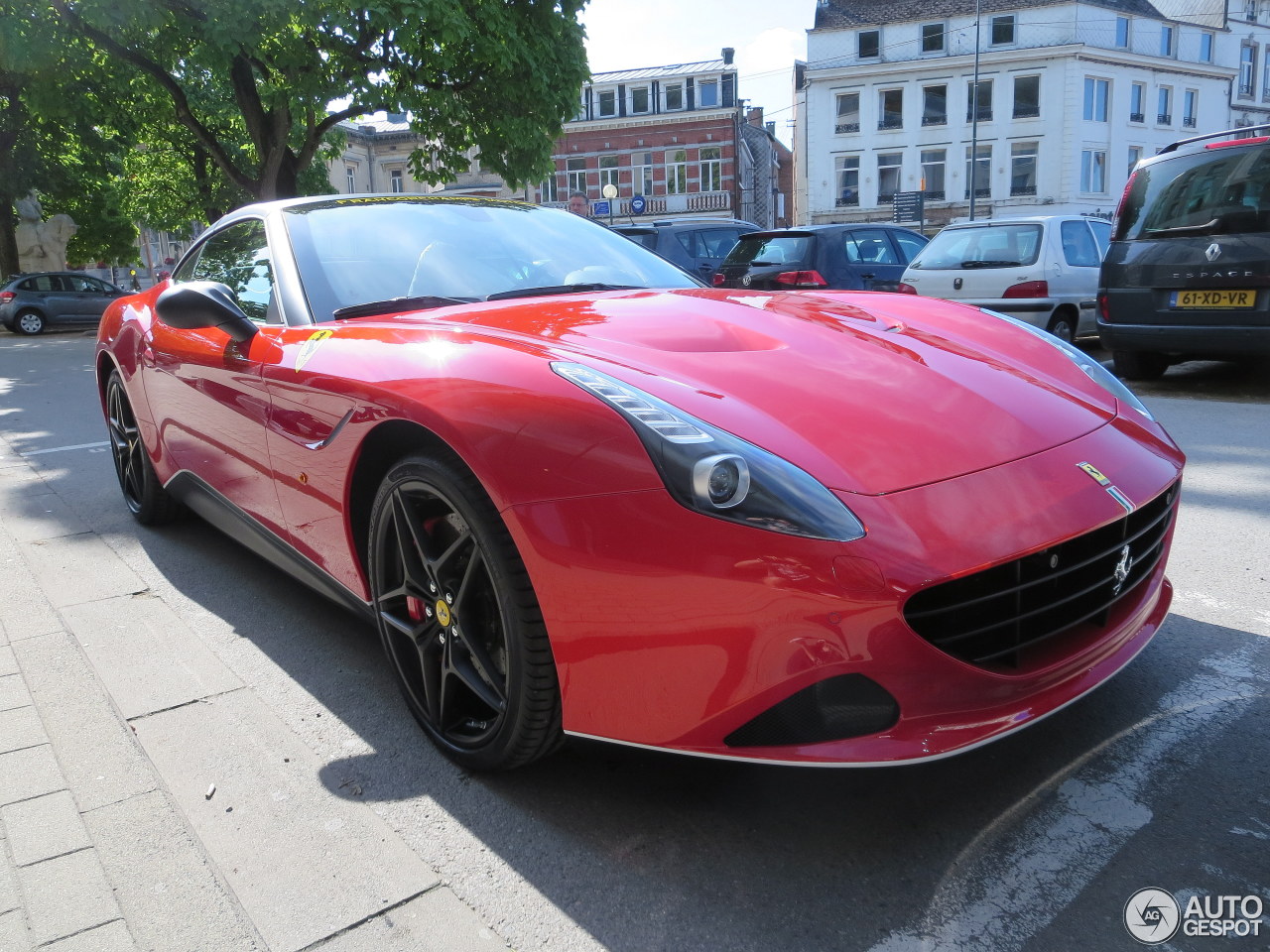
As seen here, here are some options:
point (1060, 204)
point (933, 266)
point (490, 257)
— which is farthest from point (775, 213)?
point (490, 257)

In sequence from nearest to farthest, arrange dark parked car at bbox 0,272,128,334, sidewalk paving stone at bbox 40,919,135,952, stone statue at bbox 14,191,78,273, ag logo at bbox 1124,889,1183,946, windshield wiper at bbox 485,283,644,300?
ag logo at bbox 1124,889,1183,946 → sidewalk paving stone at bbox 40,919,135,952 → windshield wiper at bbox 485,283,644,300 → dark parked car at bbox 0,272,128,334 → stone statue at bbox 14,191,78,273

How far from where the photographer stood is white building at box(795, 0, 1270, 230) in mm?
42781

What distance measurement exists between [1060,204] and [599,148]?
862 inches

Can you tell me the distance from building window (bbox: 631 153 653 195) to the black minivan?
43808mm

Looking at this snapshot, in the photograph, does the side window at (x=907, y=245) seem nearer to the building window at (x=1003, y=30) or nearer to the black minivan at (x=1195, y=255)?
the black minivan at (x=1195, y=255)

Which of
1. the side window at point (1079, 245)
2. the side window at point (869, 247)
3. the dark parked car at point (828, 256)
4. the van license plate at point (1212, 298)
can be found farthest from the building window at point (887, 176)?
the van license plate at point (1212, 298)

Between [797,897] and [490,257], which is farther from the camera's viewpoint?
[490,257]

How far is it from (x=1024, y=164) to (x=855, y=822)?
47071mm

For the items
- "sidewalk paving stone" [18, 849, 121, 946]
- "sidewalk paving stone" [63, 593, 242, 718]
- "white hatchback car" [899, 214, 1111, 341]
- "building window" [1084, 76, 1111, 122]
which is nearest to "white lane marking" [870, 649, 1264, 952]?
"sidewalk paving stone" [18, 849, 121, 946]

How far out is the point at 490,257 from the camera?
3.04 metres

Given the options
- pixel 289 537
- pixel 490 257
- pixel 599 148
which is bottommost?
pixel 289 537

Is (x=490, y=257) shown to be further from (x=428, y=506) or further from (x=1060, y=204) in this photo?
(x=1060, y=204)

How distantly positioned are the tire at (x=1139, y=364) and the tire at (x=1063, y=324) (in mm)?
1502

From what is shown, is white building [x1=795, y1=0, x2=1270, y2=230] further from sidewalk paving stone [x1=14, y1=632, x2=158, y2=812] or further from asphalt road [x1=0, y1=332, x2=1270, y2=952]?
sidewalk paving stone [x1=14, y1=632, x2=158, y2=812]
